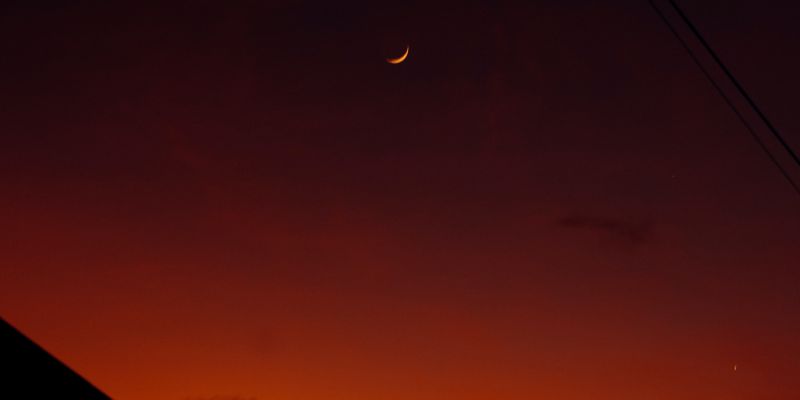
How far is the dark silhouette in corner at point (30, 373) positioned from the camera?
9.88m

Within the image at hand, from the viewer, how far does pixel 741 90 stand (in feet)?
36.3

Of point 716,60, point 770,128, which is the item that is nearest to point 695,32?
point 716,60

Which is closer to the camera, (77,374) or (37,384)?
(37,384)

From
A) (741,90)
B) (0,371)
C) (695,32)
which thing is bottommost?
(0,371)

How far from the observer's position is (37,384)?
10266mm

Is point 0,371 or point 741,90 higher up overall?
point 741,90

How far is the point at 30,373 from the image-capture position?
10.2m

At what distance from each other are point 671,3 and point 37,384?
7964 millimetres

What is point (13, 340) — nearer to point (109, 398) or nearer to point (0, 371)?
point (0, 371)

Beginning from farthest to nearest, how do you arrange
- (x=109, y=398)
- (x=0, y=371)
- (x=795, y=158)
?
(x=109, y=398), (x=795, y=158), (x=0, y=371)

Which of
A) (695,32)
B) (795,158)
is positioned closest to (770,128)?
(795,158)

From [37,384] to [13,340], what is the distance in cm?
50

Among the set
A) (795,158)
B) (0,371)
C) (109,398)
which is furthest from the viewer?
(109,398)

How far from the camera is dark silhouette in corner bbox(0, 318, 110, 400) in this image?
9.88 metres
